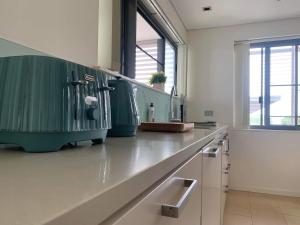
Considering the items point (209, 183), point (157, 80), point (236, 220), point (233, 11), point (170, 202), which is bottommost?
point (236, 220)

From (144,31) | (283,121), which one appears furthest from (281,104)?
(144,31)

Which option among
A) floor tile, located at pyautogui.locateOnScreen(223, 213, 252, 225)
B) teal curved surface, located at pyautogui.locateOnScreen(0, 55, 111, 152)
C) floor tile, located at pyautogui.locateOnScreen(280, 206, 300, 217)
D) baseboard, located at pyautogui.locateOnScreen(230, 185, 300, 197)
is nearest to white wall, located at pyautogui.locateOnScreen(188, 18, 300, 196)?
A: baseboard, located at pyautogui.locateOnScreen(230, 185, 300, 197)

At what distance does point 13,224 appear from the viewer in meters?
0.22

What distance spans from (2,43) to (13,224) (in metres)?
0.77

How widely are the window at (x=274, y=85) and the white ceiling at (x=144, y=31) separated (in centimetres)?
158

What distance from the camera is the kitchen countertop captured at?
9.7 inches

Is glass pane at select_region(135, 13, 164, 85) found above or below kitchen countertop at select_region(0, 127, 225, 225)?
above

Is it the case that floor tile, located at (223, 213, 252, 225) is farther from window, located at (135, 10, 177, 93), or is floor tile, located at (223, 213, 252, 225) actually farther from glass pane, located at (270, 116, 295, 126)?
window, located at (135, 10, 177, 93)

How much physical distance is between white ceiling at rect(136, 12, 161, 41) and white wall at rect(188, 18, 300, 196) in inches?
43.6

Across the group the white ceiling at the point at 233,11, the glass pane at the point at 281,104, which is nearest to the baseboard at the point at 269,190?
the glass pane at the point at 281,104

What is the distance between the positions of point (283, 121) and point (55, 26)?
10.5ft

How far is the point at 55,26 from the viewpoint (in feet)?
3.49

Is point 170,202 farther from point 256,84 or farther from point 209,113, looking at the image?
point 256,84

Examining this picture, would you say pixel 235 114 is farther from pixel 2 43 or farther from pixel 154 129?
pixel 2 43
